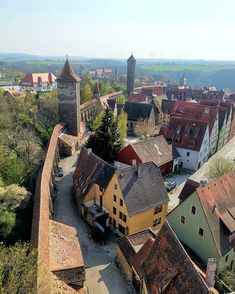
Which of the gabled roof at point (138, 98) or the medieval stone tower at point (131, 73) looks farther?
the medieval stone tower at point (131, 73)

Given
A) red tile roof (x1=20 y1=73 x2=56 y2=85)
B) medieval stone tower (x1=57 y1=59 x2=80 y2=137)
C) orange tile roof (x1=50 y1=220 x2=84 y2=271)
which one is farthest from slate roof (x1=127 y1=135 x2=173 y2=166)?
red tile roof (x1=20 y1=73 x2=56 y2=85)

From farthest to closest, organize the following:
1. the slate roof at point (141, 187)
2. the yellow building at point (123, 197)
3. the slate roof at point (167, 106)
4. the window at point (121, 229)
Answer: the slate roof at point (167, 106) → the window at point (121, 229) → the yellow building at point (123, 197) → the slate roof at point (141, 187)

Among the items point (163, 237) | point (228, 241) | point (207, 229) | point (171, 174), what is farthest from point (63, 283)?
point (171, 174)

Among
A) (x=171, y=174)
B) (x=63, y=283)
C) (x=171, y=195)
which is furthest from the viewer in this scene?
(x=171, y=174)

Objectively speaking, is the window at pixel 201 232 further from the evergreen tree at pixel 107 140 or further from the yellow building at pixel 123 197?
the evergreen tree at pixel 107 140

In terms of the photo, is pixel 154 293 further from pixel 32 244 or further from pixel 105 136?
pixel 105 136

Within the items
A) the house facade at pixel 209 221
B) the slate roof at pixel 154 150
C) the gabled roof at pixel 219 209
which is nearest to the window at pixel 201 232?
the house facade at pixel 209 221
